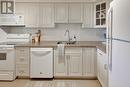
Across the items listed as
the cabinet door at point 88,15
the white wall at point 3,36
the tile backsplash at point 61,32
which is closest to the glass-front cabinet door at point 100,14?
the cabinet door at point 88,15

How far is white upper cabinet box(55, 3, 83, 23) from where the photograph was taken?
5824mm

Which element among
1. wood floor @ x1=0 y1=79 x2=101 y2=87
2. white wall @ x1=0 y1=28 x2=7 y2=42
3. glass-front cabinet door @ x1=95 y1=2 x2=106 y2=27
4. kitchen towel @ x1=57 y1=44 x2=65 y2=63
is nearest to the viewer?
wood floor @ x1=0 y1=79 x2=101 y2=87

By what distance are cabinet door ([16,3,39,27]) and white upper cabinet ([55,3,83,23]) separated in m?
0.55

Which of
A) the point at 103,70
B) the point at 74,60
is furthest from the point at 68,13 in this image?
the point at 103,70

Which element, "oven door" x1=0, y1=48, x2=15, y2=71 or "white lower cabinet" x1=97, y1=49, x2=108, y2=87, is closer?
"white lower cabinet" x1=97, y1=49, x2=108, y2=87

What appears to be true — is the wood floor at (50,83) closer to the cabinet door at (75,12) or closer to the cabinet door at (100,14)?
the cabinet door at (100,14)

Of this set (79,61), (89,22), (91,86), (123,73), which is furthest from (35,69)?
(123,73)

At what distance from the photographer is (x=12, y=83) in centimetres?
517

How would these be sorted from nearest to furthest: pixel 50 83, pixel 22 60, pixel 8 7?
pixel 50 83, pixel 22 60, pixel 8 7

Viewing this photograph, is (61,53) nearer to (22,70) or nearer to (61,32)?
(61,32)

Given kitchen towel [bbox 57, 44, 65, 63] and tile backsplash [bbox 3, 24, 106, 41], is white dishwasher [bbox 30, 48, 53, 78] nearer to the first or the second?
kitchen towel [bbox 57, 44, 65, 63]

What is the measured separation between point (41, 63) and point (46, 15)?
4.38 ft

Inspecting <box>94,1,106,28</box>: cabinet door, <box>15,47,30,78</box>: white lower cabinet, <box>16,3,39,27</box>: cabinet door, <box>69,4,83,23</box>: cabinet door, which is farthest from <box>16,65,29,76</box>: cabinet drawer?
<box>94,1,106,28</box>: cabinet door

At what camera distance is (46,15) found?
5836mm
